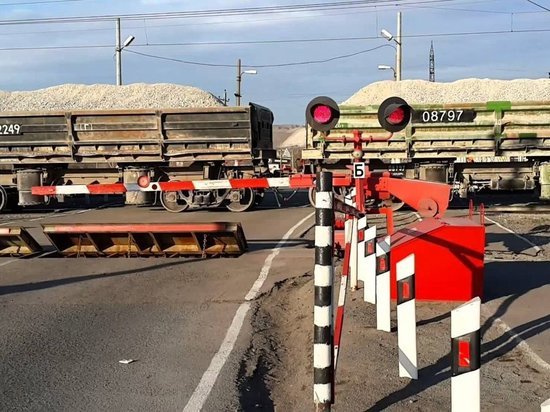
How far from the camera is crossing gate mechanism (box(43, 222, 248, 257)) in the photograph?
11227mm

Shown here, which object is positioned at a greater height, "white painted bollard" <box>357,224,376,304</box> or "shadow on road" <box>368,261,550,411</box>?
"white painted bollard" <box>357,224,376,304</box>

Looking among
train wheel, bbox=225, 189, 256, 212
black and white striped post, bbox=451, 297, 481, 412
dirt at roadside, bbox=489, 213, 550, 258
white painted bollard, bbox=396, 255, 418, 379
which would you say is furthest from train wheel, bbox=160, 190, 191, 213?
black and white striped post, bbox=451, 297, 481, 412

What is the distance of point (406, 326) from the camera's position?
202 inches

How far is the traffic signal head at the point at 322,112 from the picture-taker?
25.7ft

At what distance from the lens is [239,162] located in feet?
66.1

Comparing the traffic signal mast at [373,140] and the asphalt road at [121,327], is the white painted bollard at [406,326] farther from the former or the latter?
the traffic signal mast at [373,140]

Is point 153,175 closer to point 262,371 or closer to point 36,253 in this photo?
point 36,253

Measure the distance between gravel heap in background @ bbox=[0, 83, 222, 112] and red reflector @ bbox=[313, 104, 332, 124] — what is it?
3884 centimetres

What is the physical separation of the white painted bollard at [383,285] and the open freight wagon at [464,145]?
40.1 ft

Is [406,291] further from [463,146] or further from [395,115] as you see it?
[463,146]

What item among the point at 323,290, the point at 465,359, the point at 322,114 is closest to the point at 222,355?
the point at 323,290

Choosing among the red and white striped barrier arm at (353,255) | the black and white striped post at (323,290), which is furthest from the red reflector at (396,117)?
the black and white striped post at (323,290)

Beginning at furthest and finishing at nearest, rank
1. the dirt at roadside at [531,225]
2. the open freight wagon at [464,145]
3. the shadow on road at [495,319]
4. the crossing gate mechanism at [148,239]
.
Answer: the open freight wagon at [464,145] → the dirt at roadside at [531,225] → the crossing gate mechanism at [148,239] → the shadow on road at [495,319]

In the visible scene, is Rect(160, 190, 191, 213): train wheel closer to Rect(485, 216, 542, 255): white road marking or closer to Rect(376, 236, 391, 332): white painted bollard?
Rect(485, 216, 542, 255): white road marking
